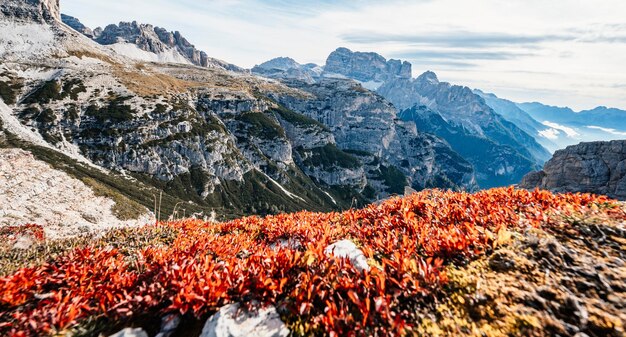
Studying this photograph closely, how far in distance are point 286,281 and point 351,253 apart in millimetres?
2056

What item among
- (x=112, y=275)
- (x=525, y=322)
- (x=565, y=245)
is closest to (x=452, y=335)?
(x=525, y=322)

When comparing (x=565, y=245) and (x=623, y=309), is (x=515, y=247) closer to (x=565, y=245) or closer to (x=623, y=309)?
(x=565, y=245)

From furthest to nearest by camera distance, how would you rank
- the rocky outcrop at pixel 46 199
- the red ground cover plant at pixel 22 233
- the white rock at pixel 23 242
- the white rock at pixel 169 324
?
the rocky outcrop at pixel 46 199 → the red ground cover plant at pixel 22 233 → the white rock at pixel 23 242 → the white rock at pixel 169 324

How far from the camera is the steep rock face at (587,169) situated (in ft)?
470

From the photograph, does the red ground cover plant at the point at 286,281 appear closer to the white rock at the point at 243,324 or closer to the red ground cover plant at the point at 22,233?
the white rock at the point at 243,324

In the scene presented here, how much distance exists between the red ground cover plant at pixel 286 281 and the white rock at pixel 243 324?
0.73 feet

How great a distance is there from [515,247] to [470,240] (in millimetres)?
875

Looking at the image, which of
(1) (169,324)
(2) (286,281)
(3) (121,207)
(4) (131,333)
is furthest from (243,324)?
(3) (121,207)

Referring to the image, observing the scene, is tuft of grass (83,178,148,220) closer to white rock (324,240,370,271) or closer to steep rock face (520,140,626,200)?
Result: white rock (324,240,370,271)

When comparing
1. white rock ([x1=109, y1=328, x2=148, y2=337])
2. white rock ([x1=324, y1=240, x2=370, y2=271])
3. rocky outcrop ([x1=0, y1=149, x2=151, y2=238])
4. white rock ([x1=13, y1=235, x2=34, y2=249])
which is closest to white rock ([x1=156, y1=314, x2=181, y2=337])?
white rock ([x1=109, y1=328, x2=148, y2=337])

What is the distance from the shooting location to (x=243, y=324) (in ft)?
18.2

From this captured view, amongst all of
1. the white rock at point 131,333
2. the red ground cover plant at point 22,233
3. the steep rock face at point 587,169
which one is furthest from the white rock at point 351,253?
the steep rock face at point 587,169

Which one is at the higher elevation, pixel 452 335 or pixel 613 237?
pixel 613 237

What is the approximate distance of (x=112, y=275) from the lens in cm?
723
